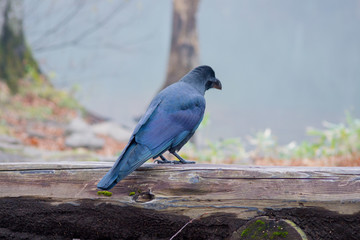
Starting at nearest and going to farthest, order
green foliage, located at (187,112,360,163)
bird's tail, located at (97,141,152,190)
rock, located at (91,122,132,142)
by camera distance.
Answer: bird's tail, located at (97,141,152,190) → green foliage, located at (187,112,360,163) → rock, located at (91,122,132,142)

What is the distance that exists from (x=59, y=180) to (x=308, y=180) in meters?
1.23

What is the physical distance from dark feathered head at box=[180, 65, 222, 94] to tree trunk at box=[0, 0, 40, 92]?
8.41 m

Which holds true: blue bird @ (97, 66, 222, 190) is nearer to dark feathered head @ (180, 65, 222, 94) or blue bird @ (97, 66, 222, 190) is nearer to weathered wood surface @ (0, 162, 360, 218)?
dark feathered head @ (180, 65, 222, 94)

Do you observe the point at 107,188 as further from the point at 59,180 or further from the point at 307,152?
the point at 307,152

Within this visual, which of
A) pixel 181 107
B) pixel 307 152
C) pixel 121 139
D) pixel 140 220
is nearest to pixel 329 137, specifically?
pixel 307 152

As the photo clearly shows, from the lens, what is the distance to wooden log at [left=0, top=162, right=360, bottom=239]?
6.66ft

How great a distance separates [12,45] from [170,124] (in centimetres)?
935

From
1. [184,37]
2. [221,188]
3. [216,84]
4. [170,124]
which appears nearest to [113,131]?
[184,37]

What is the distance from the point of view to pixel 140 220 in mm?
2086

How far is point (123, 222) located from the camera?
2104mm

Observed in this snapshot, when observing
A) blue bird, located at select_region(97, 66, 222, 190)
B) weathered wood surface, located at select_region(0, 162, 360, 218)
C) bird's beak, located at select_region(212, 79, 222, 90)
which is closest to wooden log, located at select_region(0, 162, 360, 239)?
weathered wood surface, located at select_region(0, 162, 360, 218)

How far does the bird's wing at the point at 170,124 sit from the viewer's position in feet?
7.30

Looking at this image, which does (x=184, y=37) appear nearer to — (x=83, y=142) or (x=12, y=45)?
(x=83, y=142)

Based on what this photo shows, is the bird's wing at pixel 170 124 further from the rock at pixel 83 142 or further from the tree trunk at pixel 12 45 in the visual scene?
the tree trunk at pixel 12 45
